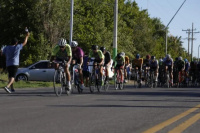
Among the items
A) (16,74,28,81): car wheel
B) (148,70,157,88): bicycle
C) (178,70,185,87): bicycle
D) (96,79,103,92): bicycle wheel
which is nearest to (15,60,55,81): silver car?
(16,74,28,81): car wheel

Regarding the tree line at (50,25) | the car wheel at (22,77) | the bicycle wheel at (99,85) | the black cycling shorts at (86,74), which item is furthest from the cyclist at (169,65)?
the tree line at (50,25)

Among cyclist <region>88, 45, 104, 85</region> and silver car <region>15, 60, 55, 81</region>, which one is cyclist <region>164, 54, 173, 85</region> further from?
cyclist <region>88, 45, 104, 85</region>

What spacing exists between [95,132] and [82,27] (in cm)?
4623

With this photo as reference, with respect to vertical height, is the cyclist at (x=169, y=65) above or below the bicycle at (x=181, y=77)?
above

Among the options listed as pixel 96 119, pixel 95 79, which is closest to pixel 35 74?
pixel 95 79

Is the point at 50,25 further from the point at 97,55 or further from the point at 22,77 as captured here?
the point at 97,55

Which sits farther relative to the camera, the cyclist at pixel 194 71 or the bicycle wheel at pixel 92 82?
the cyclist at pixel 194 71

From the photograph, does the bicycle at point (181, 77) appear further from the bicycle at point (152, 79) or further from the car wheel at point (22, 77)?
the car wheel at point (22, 77)

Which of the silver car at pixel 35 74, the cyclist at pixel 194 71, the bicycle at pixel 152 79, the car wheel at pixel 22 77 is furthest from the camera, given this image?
the cyclist at pixel 194 71

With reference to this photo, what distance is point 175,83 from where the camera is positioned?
28.9 m

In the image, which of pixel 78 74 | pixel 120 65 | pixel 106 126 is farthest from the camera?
pixel 120 65

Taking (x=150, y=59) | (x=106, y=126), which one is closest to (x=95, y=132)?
(x=106, y=126)

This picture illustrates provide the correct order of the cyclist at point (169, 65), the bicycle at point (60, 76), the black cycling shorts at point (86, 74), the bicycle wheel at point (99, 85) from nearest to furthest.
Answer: the bicycle at point (60, 76), the black cycling shorts at point (86, 74), the bicycle wheel at point (99, 85), the cyclist at point (169, 65)

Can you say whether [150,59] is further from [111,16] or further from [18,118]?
[111,16]
